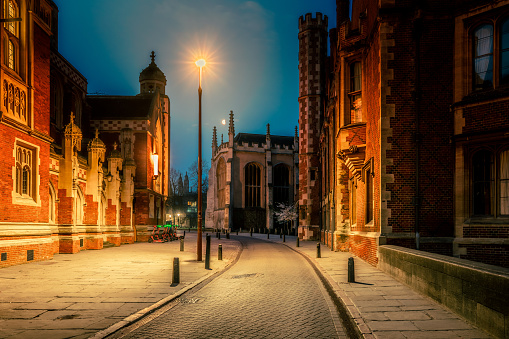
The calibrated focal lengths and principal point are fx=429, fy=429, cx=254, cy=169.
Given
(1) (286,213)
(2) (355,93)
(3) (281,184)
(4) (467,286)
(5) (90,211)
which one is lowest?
(1) (286,213)

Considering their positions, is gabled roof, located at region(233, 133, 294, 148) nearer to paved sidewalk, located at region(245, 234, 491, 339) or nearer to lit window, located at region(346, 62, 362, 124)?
lit window, located at region(346, 62, 362, 124)

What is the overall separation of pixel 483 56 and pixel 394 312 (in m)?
9.23

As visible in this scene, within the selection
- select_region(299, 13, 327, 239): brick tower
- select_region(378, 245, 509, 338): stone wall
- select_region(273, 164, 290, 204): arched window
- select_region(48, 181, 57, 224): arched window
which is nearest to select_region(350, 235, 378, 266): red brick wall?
select_region(378, 245, 509, 338): stone wall

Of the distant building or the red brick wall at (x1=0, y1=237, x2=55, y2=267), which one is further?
the distant building

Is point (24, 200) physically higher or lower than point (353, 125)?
lower

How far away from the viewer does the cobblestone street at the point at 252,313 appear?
6.43m

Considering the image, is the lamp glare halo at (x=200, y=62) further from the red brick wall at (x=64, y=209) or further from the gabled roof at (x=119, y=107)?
the gabled roof at (x=119, y=107)

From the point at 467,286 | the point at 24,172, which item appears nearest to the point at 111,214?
the point at 24,172

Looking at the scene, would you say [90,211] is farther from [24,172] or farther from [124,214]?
[24,172]

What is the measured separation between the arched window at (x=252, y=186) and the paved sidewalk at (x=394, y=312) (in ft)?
179

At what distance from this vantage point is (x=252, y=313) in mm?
7723

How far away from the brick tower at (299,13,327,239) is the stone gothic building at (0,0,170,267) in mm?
12744

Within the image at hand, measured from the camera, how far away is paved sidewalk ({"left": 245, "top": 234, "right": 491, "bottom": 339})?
6.29m

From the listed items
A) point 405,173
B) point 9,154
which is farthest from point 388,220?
point 9,154
